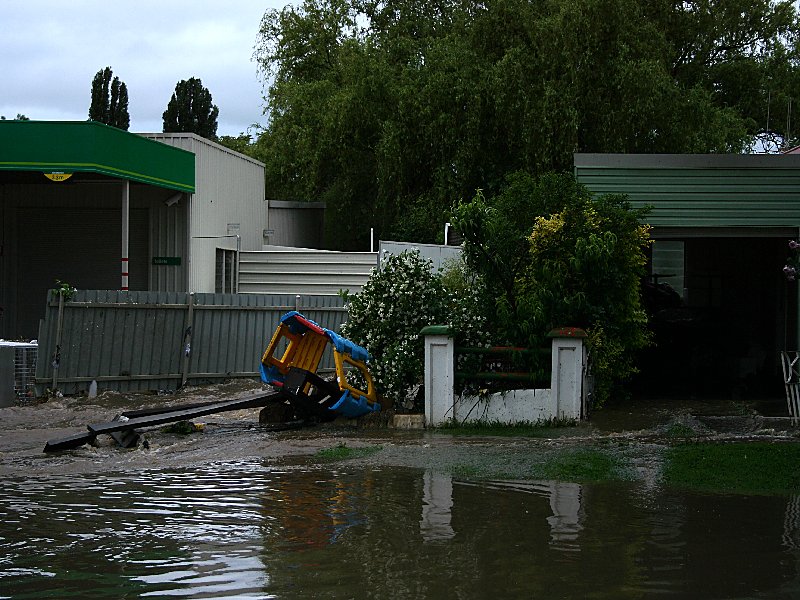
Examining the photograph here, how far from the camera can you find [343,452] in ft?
40.0

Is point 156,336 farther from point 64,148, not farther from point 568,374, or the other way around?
point 568,374

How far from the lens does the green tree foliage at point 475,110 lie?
2958cm

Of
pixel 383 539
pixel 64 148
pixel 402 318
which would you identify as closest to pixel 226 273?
pixel 64 148

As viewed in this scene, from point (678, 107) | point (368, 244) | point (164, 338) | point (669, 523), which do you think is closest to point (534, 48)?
point (678, 107)

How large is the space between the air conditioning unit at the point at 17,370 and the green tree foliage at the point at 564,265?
7.56 meters

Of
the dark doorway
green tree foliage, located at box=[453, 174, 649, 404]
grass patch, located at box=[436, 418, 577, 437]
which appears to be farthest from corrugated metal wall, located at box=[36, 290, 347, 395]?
the dark doorway

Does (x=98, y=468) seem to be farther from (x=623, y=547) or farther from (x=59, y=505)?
(x=623, y=547)

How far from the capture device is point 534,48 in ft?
99.5

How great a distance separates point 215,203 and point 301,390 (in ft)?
40.5

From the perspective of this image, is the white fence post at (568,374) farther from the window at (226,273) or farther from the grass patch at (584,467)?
the window at (226,273)

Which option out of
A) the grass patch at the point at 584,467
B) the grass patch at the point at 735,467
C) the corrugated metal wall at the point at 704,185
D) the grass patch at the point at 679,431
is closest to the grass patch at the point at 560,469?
the grass patch at the point at 584,467

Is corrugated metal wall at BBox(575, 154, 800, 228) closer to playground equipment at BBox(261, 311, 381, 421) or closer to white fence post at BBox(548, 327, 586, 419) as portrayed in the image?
Answer: white fence post at BBox(548, 327, 586, 419)

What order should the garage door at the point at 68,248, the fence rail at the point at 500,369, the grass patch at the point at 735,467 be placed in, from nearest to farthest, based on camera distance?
1. the grass patch at the point at 735,467
2. the fence rail at the point at 500,369
3. the garage door at the point at 68,248

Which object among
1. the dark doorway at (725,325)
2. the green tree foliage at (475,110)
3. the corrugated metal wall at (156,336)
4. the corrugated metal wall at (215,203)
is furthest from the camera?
the green tree foliage at (475,110)
